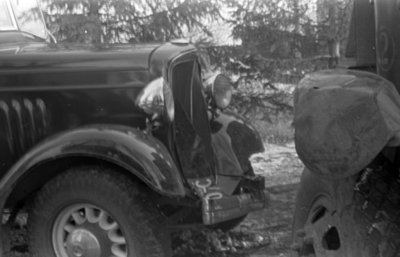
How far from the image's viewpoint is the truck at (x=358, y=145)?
2.39 metres

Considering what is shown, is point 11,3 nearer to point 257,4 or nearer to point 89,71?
point 89,71

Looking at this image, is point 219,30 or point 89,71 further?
point 219,30

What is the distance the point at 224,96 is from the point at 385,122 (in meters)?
2.14

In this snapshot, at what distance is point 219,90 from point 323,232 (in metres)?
1.59

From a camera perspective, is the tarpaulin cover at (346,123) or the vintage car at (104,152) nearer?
the tarpaulin cover at (346,123)

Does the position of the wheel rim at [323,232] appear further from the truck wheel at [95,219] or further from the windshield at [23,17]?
the windshield at [23,17]

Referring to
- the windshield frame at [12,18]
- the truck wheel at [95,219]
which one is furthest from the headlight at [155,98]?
the windshield frame at [12,18]

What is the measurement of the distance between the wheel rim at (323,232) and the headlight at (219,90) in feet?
4.54

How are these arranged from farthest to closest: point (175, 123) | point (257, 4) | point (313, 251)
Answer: point (257, 4)
point (175, 123)
point (313, 251)

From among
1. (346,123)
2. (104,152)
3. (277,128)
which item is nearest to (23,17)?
(104,152)

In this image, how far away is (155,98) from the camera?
143 inches

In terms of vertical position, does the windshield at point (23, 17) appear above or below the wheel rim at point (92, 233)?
above

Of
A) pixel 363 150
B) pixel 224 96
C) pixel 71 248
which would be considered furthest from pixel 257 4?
pixel 363 150

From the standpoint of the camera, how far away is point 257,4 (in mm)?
8180
